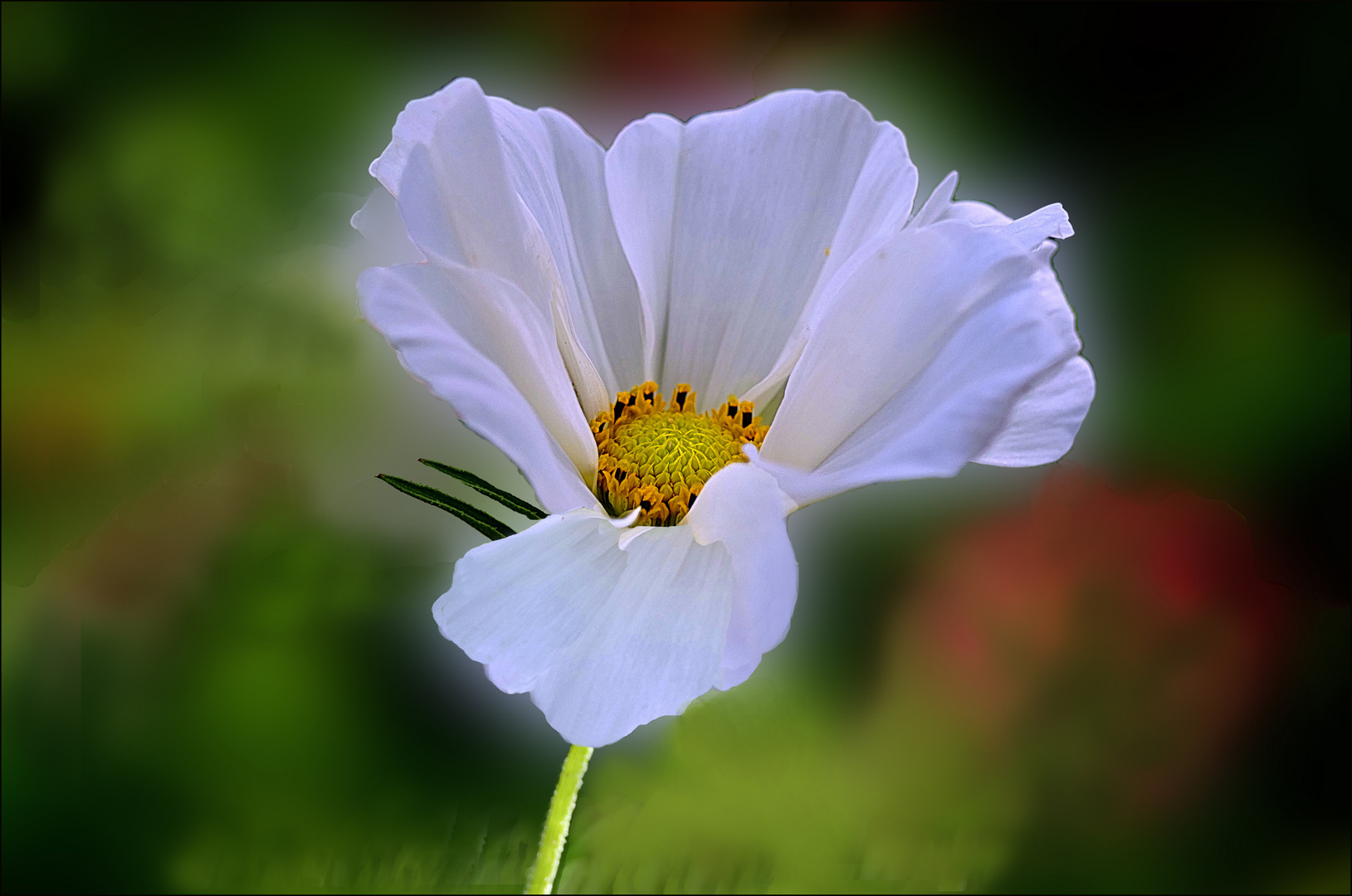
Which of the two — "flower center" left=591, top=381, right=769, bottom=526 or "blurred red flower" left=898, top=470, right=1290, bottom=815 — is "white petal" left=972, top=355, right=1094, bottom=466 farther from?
"blurred red flower" left=898, top=470, right=1290, bottom=815

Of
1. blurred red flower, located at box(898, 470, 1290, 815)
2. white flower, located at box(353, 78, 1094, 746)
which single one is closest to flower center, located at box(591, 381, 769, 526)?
white flower, located at box(353, 78, 1094, 746)

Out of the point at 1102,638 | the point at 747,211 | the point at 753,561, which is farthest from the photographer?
the point at 1102,638

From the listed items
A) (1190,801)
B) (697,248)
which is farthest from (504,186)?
(1190,801)

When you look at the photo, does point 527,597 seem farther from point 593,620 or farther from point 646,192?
point 646,192

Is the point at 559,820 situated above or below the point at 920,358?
below

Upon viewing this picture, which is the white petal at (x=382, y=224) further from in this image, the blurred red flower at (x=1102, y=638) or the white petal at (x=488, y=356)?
the blurred red flower at (x=1102, y=638)

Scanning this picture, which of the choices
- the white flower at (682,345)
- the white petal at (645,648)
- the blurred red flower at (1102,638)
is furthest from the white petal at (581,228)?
the blurred red flower at (1102,638)

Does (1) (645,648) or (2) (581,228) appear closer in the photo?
(1) (645,648)

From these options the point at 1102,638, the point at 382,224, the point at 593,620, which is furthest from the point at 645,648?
the point at 1102,638
